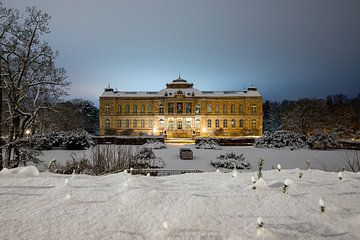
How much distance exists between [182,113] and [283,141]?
25.6 metres

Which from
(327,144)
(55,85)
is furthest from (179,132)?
(55,85)

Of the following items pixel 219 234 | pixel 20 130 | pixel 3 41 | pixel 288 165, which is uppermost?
pixel 3 41

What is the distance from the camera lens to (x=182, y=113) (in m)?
47.1

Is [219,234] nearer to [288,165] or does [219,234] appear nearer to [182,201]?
[182,201]

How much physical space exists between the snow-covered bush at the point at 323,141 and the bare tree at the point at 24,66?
76.4 ft

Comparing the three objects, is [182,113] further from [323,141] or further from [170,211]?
[170,211]

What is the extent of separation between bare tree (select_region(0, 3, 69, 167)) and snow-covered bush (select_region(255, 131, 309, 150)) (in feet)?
67.5

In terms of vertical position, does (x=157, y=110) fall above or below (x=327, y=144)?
above

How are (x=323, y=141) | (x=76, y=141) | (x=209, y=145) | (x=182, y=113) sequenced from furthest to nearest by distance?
(x=182, y=113), (x=209, y=145), (x=323, y=141), (x=76, y=141)

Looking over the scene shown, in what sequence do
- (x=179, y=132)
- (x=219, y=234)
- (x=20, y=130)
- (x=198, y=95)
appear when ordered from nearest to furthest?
(x=219, y=234) → (x=20, y=130) → (x=179, y=132) → (x=198, y=95)

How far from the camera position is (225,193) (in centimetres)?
265

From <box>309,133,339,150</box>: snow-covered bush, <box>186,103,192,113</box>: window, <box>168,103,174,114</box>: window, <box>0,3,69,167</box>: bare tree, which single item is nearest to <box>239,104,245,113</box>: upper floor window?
<box>186,103,192,113</box>: window

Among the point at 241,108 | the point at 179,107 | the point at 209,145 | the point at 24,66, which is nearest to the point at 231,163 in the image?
the point at 209,145

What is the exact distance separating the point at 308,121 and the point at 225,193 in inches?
1472
